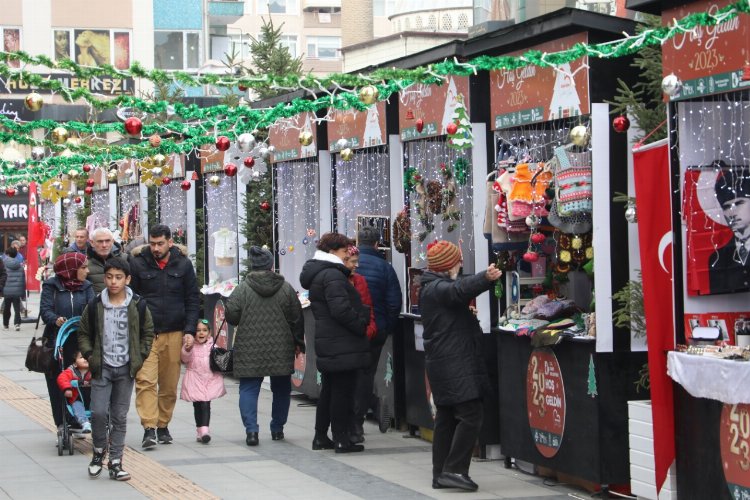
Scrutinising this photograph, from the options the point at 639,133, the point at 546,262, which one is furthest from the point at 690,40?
the point at 546,262

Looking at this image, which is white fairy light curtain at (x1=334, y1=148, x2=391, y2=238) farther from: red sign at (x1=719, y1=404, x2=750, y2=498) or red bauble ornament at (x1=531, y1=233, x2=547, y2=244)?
red sign at (x1=719, y1=404, x2=750, y2=498)

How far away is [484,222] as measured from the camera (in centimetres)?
1113

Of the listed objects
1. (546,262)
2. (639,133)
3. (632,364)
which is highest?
(639,133)

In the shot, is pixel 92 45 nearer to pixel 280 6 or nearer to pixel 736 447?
pixel 280 6

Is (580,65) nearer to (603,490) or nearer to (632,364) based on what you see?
(632,364)

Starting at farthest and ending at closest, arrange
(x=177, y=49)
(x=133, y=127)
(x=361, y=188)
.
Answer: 1. (x=177, y=49)
2. (x=361, y=188)
3. (x=133, y=127)

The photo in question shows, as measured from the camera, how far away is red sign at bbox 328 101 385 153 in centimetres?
1338

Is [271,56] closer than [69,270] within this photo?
No

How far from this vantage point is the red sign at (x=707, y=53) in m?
7.85

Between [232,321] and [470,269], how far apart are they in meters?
2.20

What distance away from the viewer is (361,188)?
14875 millimetres

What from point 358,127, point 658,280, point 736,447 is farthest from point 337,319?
point 736,447

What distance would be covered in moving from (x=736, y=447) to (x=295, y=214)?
395 inches

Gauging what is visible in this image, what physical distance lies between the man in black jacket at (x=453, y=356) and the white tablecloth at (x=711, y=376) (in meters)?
1.57
